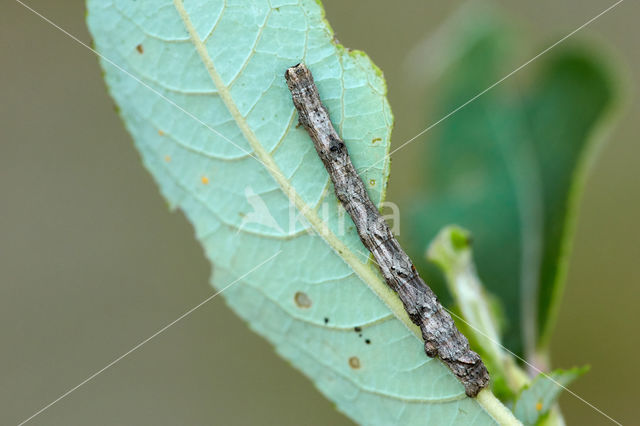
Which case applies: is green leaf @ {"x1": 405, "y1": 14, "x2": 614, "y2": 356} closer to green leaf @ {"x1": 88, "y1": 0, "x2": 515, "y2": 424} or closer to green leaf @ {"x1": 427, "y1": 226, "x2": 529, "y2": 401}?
green leaf @ {"x1": 427, "y1": 226, "x2": 529, "y2": 401}

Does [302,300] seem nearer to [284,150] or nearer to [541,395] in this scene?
[284,150]

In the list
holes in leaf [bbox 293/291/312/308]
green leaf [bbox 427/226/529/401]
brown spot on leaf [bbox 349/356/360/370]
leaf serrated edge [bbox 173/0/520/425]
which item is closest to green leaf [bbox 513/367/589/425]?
green leaf [bbox 427/226/529/401]

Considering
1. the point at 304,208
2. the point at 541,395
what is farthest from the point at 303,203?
the point at 541,395

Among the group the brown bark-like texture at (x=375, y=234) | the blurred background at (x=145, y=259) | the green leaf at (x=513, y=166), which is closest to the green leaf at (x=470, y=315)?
the brown bark-like texture at (x=375, y=234)

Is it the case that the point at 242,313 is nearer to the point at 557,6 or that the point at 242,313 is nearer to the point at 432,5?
the point at 432,5

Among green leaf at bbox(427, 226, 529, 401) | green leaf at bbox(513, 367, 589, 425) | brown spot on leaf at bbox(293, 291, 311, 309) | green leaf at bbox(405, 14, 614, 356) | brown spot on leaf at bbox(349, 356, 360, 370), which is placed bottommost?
brown spot on leaf at bbox(349, 356, 360, 370)

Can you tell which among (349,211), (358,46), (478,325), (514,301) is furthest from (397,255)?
(358,46)
